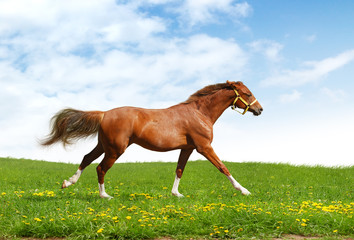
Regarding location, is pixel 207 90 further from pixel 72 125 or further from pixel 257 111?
pixel 72 125

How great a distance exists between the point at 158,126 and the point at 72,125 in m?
2.15

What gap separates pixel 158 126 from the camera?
8.85 metres

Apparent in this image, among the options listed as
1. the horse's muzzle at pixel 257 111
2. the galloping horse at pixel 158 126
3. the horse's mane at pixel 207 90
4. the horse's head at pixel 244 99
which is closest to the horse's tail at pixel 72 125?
the galloping horse at pixel 158 126

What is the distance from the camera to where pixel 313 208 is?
7891mm

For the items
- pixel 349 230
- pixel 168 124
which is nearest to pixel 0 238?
pixel 168 124

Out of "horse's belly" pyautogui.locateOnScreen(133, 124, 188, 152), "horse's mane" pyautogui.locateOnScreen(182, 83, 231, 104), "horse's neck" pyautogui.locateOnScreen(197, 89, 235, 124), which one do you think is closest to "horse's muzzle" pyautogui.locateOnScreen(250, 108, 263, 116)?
"horse's neck" pyautogui.locateOnScreen(197, 89, 235, 124)

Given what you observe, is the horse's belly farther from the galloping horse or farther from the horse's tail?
the horse's tail

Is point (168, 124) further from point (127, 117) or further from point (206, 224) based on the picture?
point (206, 224)

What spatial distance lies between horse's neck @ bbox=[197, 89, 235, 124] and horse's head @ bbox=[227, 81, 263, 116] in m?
0.17

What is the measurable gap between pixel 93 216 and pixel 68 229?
→ 1.64 feet

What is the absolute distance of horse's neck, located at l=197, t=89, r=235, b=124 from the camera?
31.4 ft

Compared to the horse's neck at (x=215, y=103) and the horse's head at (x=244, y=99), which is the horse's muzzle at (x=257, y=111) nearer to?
the horse's head at (x=244, y=99)

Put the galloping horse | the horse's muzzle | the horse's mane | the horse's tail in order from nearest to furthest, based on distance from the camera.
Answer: the galloping horse → the horse's tail → the horse's mane → the horse's muzzle

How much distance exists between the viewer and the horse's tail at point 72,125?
29.4 ft
